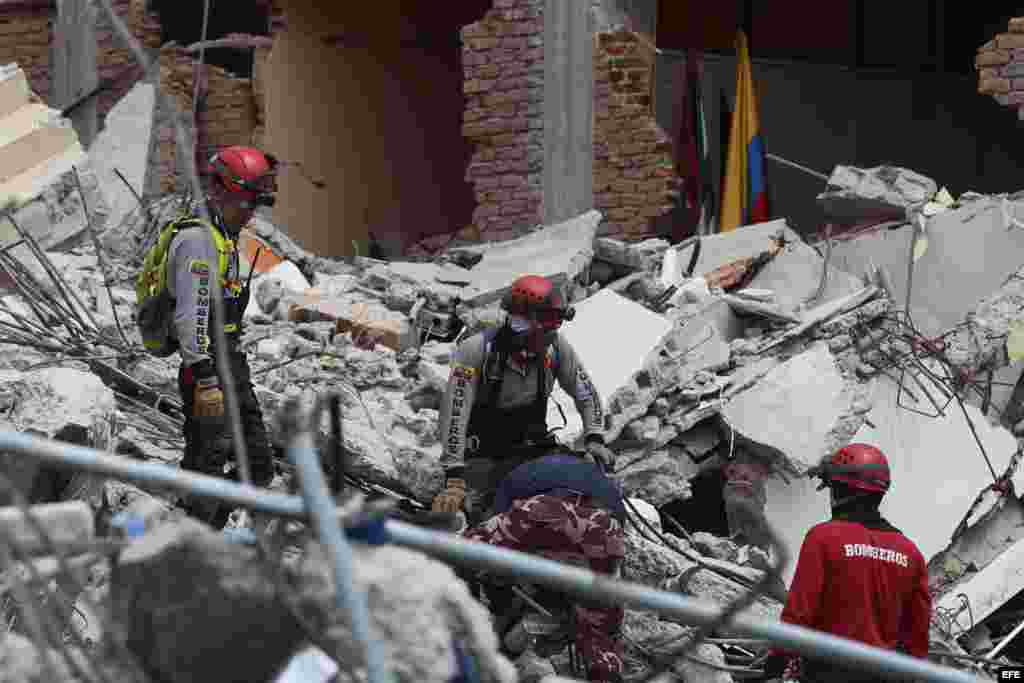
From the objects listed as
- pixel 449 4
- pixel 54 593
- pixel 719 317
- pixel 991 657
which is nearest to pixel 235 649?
pixel 54 593

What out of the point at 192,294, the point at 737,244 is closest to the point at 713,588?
the point at 192,294

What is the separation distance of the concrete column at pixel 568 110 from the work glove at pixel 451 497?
5.76m

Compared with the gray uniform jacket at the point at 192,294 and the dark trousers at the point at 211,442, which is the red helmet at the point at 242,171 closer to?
the gray uniform jacket at the point at 192,294

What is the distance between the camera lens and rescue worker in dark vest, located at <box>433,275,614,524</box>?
6453 mm

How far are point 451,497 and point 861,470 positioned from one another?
1.87 meters

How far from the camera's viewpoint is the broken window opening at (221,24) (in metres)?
12.7

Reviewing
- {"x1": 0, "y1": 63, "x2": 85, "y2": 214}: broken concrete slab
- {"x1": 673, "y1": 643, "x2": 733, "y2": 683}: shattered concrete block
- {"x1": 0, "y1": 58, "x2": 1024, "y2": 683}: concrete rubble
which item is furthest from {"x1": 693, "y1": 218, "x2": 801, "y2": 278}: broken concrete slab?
{"x1": 673, "y1": 643, "x2": 733, "y2": 683}: shattered concrete block

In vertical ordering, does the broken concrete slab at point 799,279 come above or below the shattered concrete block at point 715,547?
above

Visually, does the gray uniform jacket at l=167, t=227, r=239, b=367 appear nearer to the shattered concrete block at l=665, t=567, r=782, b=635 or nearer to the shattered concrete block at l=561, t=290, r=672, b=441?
the shattered concrete block at l=665, t=567, r=782, b=635

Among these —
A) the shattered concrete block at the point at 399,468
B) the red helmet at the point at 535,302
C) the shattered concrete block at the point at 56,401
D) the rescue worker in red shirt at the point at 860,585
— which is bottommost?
the shattered concrete block at the point at 399,468

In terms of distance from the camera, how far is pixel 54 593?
9.17 feet

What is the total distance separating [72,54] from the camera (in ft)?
42.7

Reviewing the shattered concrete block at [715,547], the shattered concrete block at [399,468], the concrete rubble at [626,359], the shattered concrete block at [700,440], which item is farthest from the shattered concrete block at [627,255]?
the shattered concrete block at [399,468]

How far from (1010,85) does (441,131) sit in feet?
18.4
